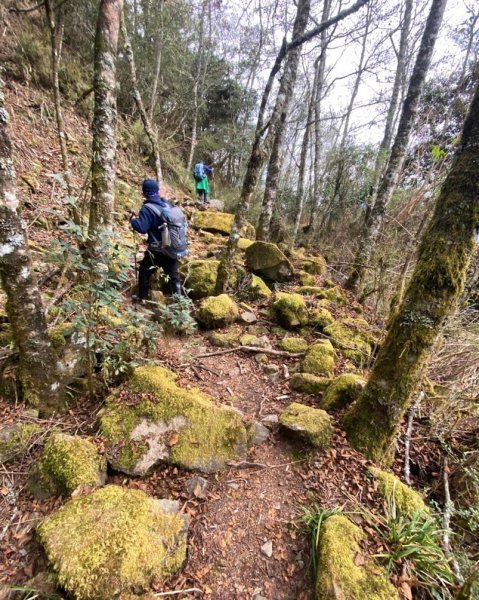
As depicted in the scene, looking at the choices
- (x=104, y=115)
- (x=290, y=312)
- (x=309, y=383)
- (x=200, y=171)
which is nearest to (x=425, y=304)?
(x=309, y=383)

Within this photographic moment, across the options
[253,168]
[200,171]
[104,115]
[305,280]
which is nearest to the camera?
[104,115]

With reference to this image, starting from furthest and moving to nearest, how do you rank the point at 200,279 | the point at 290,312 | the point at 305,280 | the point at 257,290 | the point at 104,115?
the point at 305,280
the point at 257,290
the point at 200,279
the point at 290,312
the point at 104,115

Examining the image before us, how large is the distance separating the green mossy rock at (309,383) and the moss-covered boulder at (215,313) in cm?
158

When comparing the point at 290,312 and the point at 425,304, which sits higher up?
the point at 425,304

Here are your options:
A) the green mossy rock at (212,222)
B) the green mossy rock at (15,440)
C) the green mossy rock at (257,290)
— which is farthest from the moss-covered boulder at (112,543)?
the green mossy rock at (212,222)

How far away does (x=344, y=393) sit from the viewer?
3217mm

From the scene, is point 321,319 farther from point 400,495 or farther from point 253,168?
point 400,495

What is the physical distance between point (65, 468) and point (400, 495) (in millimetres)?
2680

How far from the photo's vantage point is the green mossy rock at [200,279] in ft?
18.3

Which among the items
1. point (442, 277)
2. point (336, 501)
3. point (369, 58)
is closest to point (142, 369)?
point (336, 501)

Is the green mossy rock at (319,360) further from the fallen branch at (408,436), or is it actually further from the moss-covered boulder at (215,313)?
the moss-covered boulder at (215,313)

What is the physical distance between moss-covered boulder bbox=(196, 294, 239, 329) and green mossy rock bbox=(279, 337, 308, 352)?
39.2 inches

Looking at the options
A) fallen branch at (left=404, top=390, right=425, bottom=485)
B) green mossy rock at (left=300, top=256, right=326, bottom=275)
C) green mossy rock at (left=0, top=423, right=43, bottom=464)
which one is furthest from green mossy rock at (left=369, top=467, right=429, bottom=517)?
A: green mossy rock at (left=300, top=256, right=326, bottom=275)

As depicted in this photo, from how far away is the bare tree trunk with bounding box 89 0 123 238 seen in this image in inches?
137
